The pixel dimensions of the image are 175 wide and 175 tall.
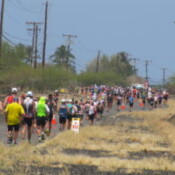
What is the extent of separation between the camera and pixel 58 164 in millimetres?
15883

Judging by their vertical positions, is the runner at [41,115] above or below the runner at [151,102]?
below

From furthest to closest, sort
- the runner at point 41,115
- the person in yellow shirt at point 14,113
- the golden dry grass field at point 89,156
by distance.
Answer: the runner at point 41,115 < the person in yellow shirt at point 14,113 < the golden dry grass field at point 89,156

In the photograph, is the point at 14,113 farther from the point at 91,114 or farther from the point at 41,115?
the point at 91,114

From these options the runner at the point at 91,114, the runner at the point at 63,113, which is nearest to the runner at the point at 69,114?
the runner at the point at 63,113

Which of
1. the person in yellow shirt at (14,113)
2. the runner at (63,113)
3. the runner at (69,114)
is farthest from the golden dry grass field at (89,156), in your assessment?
the runner at (69,114)

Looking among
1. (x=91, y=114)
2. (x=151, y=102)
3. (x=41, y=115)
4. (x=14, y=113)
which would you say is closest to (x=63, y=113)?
(x=41, y=115)

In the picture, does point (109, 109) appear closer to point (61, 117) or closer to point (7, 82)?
point (7, 82)

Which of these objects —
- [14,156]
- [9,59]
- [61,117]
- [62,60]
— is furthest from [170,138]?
[62,60]

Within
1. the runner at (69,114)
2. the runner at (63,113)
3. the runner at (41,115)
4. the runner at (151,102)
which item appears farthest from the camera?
the runner at (151,102)

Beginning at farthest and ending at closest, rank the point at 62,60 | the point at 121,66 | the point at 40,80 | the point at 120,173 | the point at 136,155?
the point at 121,66 → the point at 62,60 → the point at 40,80 → the point at 136,155 → the point at 120,173

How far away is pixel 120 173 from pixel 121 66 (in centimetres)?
14428

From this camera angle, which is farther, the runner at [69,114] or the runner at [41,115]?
the runner at [69,114]

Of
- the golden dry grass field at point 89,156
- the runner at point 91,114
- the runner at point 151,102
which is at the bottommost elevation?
the golden dry grass field at point 89,156

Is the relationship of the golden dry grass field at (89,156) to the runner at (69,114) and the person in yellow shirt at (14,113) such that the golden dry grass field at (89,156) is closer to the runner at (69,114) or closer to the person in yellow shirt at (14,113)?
the person in yellow shirt at (14,113)
